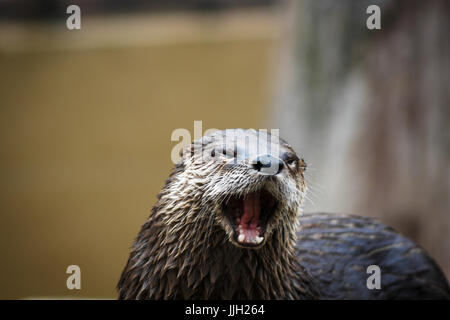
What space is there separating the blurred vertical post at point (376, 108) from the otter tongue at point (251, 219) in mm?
2466

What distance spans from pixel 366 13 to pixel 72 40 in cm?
361

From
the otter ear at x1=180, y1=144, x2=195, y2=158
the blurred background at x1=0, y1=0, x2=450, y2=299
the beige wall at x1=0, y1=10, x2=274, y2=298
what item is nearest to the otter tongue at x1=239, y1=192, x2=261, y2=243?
the otter ear at x1=180, y1=144, x2=195, y2=158

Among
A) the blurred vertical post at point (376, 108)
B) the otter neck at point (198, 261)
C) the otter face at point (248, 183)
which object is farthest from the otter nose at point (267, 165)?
the blurred vertical post at point (376, 108)

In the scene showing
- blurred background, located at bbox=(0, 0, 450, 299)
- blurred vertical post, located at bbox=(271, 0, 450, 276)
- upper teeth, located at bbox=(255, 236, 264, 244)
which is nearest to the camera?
upper teeth, located at bbox=(255, 236, 264, 244)

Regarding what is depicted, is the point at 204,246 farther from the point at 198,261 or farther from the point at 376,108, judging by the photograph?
the point at 376,108

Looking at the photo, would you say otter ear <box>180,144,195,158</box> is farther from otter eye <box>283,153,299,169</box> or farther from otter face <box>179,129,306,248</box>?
otter eye <box>283,153,299,169</box>

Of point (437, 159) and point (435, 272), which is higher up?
point (437, 159)

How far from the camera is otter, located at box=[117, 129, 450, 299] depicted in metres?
2.05

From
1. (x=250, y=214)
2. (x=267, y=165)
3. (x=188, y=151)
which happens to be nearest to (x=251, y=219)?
(x=250, y=214)

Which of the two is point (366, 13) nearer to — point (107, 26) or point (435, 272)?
point (435, 272)

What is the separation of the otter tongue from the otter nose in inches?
4.1

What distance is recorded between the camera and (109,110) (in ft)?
24.3

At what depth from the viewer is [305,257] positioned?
2.79m
